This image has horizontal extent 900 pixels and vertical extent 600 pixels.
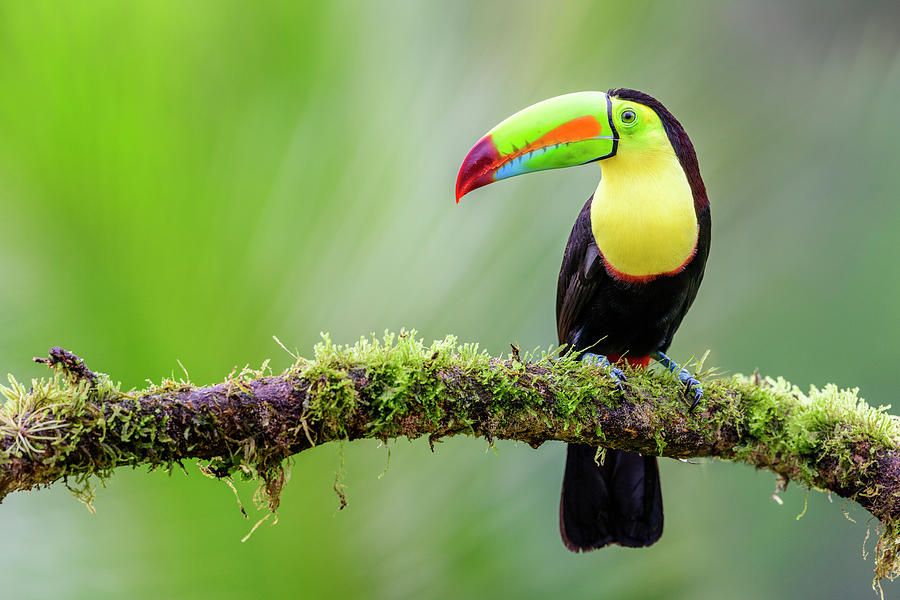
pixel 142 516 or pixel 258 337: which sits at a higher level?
pixel 258 337

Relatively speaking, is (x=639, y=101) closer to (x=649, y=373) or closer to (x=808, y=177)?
(x=649, y=373)

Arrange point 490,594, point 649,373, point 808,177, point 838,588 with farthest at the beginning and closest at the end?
point 808,177
point 838,588
point 490,594
point 649,373

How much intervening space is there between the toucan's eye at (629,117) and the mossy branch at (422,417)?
772mm

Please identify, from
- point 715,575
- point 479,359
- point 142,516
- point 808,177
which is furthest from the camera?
point 808,177

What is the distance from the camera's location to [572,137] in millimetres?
2303

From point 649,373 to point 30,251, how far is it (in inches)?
70.6

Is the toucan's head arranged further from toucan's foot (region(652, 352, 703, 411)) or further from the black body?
toucan's foot (region(652, 352, 703, 411))

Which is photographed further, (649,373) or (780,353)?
(780,353)

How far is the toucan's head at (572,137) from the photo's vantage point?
7.54ft

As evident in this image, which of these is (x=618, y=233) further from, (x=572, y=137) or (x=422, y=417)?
(x=422, y=417)

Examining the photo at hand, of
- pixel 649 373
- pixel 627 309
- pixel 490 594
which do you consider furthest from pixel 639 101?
pixel 490 594

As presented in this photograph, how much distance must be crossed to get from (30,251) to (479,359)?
50.5 inches

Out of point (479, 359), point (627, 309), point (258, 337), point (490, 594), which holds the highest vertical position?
point (258, 337)

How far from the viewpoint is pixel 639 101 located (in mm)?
2342
